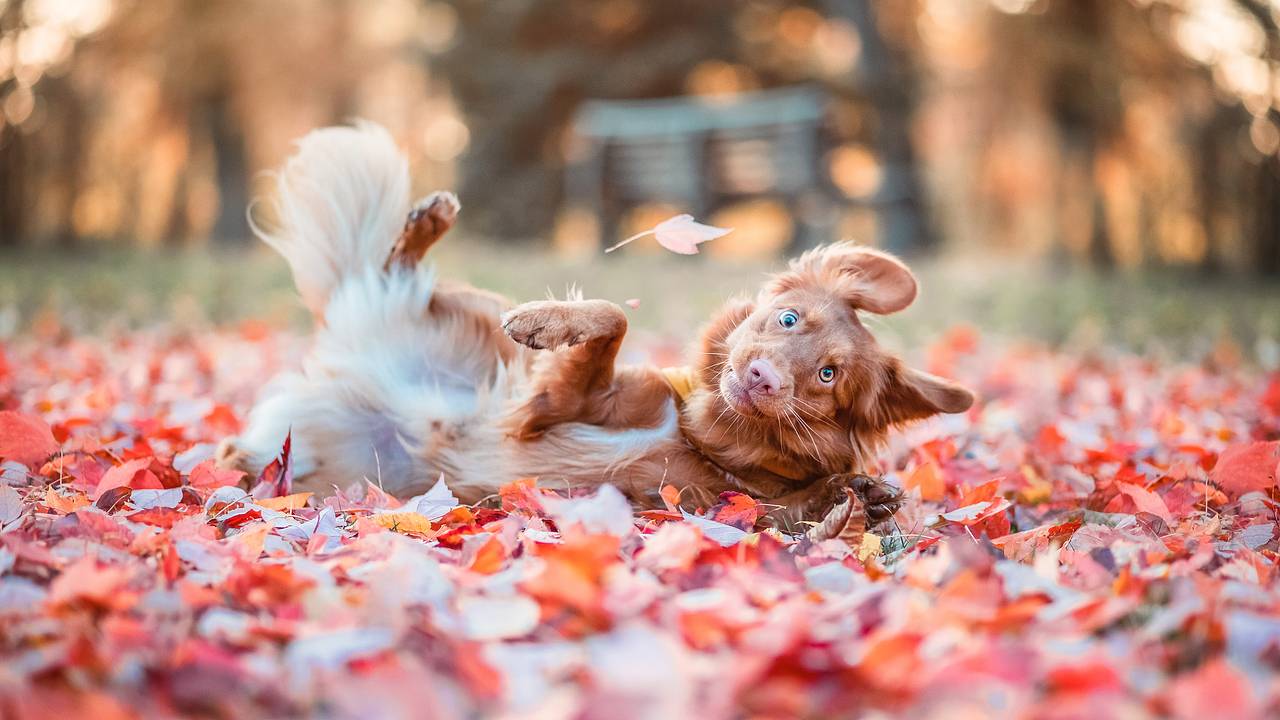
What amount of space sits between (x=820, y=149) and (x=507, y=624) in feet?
41.2

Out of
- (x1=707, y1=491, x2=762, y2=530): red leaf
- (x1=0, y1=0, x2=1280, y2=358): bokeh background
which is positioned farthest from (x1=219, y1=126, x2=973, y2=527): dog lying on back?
(x1=0, y1=0, x2=1280, y2=358): bokeh background

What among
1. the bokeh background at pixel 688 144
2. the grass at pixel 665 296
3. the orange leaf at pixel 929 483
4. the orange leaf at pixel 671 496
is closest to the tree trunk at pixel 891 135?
the bokeh background at pixel 688 144

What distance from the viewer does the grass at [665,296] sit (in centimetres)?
722

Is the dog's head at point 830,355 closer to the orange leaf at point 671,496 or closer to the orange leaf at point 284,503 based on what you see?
the orange leaf at point 671,496

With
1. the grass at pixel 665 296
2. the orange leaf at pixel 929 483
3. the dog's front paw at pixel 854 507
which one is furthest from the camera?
the grass at pixel 665 296

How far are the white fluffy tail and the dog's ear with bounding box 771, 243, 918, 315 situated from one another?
153cm

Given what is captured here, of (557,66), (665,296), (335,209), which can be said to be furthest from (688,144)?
(335,209)

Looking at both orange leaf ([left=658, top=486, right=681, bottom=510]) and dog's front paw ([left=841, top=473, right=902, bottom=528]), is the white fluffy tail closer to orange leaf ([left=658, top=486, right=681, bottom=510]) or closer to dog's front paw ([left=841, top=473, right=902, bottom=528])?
orange leaf ([left=658, top=486, right=681, bottom=510])

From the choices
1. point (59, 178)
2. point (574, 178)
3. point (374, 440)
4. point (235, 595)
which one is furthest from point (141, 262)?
point (235, 595)

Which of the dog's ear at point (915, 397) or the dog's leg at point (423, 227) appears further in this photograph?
the dog's leg at point (423, 227)

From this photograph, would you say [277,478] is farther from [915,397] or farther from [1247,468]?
[1247,468]

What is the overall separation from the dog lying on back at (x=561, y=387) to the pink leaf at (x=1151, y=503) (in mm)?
564

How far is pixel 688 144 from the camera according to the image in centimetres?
1432

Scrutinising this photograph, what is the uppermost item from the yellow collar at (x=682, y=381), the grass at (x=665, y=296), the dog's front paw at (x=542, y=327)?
the dog's front paw at (x=542, y=327)
